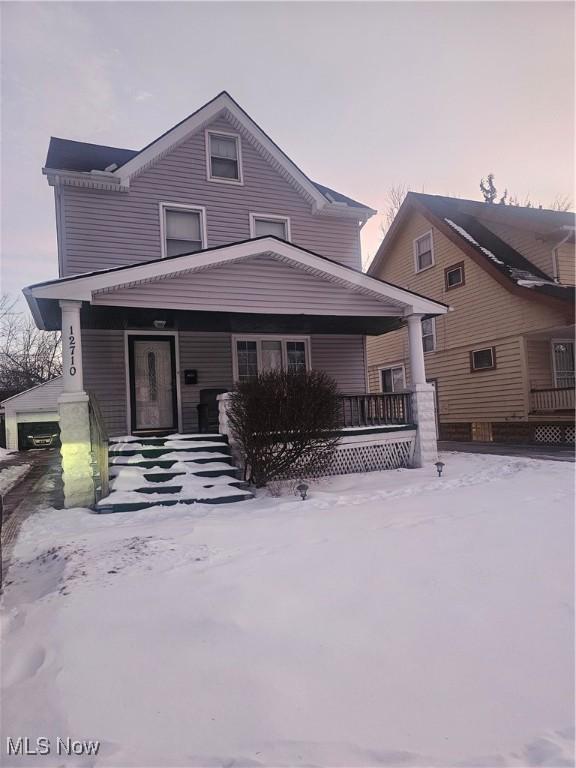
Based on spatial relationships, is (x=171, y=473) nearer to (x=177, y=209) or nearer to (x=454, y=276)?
(x=177, y=209)

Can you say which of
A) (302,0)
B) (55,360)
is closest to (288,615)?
(302,0)

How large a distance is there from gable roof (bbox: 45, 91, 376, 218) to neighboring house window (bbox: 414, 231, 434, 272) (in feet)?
20.4

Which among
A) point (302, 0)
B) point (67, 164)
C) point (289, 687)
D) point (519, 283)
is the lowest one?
point (289, 687)

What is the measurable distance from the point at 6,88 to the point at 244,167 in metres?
5.07

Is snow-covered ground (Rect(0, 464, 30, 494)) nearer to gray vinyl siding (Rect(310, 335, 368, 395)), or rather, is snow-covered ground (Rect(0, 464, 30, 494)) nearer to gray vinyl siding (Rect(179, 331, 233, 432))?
gray vinyl siding (Rect(179, 331, 233, 432))

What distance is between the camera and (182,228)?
36.0ft

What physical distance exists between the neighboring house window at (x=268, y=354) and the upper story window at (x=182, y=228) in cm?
247

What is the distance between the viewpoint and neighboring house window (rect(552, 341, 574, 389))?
14.9 meters

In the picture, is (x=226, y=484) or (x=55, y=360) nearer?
(x=226, y=484)

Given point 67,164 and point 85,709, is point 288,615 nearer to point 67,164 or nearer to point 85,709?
point 85,709

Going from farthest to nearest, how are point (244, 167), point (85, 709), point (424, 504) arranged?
point (244, 167) < point (424, 504) < point (85, 709)

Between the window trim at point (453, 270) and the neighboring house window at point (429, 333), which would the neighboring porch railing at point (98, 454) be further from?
the neighboring house window at point (429, 333)

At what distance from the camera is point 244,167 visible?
38.3 feet

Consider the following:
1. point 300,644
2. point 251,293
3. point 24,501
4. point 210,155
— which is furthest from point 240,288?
point 300,644
